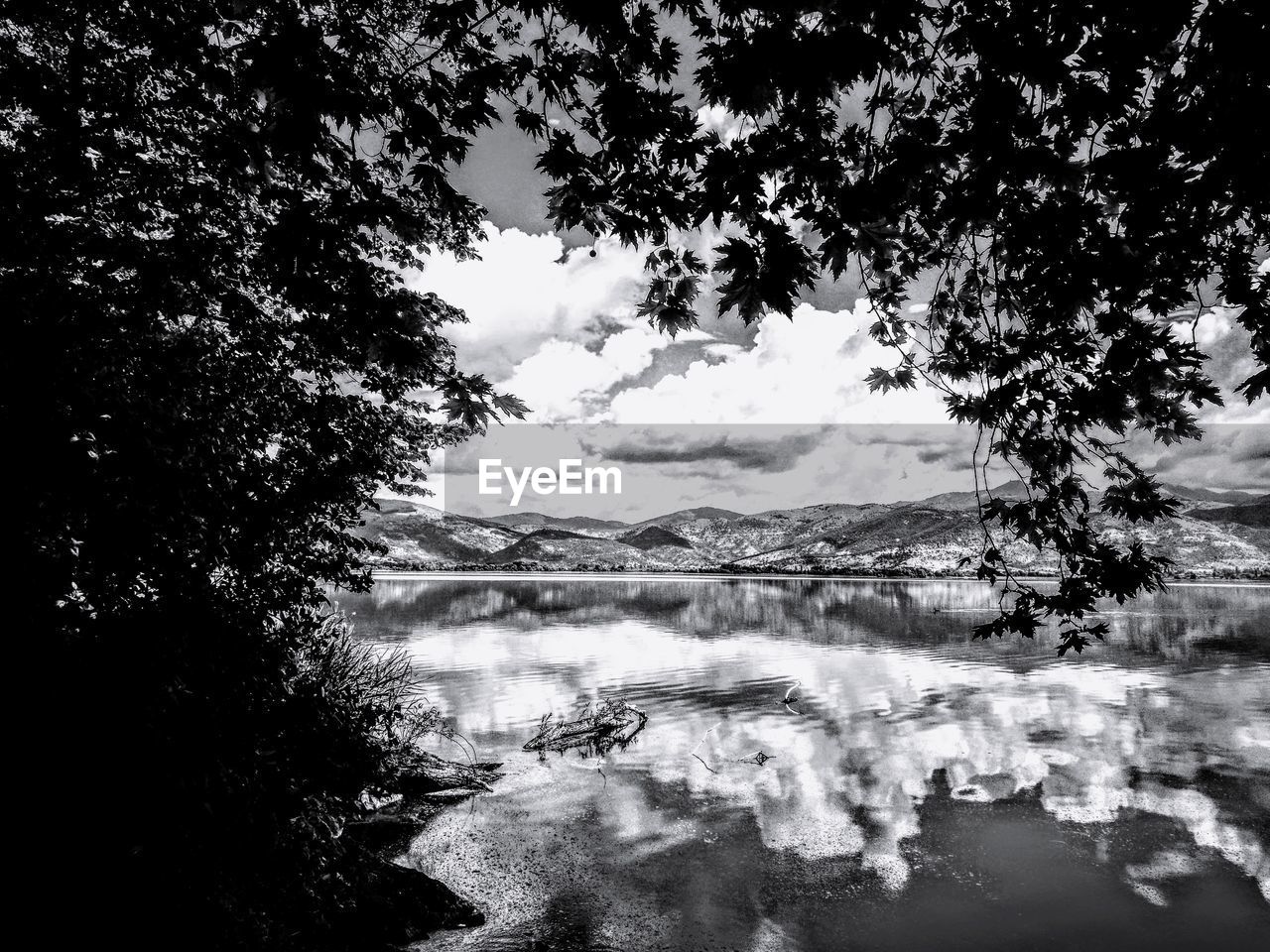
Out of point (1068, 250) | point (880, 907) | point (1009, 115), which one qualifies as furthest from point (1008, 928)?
point (1009, 115)

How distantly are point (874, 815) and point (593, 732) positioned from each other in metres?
7.05

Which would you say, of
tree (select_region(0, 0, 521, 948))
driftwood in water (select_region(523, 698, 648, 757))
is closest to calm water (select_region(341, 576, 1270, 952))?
driftwood in water (select_region(523, 698, 648, 757))

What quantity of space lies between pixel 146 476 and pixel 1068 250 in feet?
25.0

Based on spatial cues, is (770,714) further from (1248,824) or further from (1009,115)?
(1009,115)

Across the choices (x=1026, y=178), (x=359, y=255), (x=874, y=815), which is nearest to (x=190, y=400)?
(x=359, y=255)

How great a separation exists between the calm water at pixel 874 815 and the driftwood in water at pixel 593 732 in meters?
0.61

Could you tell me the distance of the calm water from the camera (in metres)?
8.27

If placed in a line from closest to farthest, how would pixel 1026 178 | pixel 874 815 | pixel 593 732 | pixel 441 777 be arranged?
pixel 1026 178 < pixel 874 815 < pixel 441 777 < pixel 593 732

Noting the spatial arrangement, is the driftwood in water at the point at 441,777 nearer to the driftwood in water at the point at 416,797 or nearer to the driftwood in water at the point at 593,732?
the driftwood in water at the point at 416,797

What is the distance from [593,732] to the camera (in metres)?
16.2

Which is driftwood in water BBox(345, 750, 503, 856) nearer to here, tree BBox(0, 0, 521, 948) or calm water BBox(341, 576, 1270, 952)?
calm water BBox(341, 576, 1270, 952)

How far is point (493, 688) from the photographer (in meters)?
24.3

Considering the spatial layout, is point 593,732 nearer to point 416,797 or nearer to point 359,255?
point 416,797

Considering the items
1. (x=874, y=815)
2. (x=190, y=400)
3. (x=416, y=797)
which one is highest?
(x=190, y=400)
